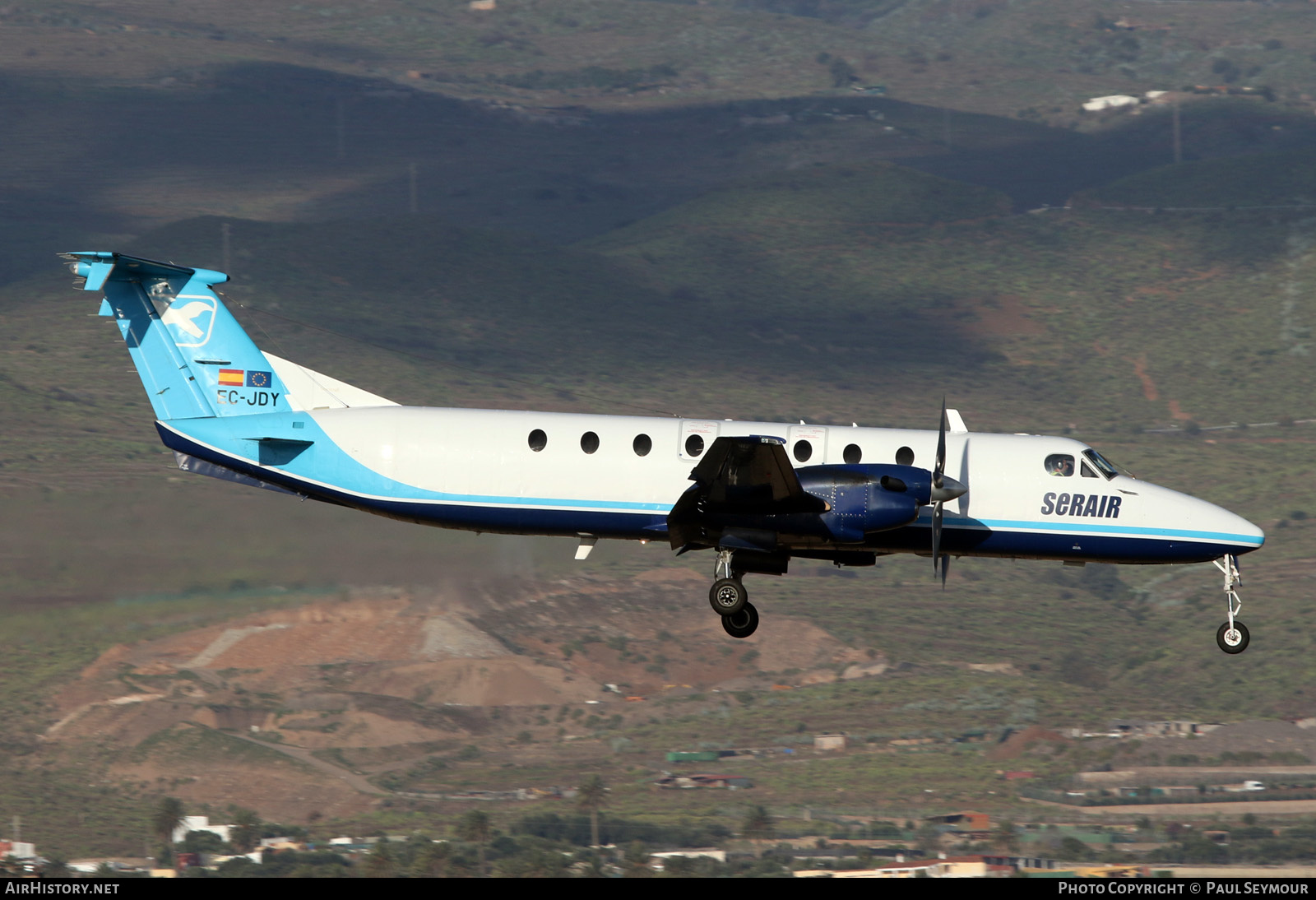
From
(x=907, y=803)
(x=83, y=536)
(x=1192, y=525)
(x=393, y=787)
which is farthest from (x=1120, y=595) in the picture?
(x=1192, y=525)

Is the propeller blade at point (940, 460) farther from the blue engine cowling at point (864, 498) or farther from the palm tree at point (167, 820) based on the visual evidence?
the palm tree at point (167, 820)

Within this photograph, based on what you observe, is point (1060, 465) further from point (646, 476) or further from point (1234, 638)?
point (646, 476)

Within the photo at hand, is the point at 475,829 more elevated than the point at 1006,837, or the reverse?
the point at 1006,837

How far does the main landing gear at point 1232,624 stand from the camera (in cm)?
3984

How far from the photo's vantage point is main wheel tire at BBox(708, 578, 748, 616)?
130ft

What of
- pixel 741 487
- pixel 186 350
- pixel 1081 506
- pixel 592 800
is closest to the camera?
pixel 741 487

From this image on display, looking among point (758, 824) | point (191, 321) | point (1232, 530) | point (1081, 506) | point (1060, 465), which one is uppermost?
point (191, 321)

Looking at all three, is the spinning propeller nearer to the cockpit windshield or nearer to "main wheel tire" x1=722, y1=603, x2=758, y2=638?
the cockpit windshield

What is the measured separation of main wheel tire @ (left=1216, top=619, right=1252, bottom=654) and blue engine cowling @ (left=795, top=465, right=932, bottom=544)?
8.22 m

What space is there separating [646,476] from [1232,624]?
1424 cm

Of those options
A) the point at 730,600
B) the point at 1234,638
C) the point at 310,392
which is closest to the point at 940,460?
the point at 730,600

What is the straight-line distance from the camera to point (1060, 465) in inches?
1629

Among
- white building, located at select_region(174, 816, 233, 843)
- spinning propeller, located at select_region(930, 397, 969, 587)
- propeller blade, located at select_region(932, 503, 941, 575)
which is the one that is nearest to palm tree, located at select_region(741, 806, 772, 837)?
white building, located at select_region(174, 816, 233, 843)

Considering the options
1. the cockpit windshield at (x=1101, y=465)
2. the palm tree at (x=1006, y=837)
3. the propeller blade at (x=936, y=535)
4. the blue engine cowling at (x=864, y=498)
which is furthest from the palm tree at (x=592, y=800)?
the blue engine cowling at (x=864, y=498)
